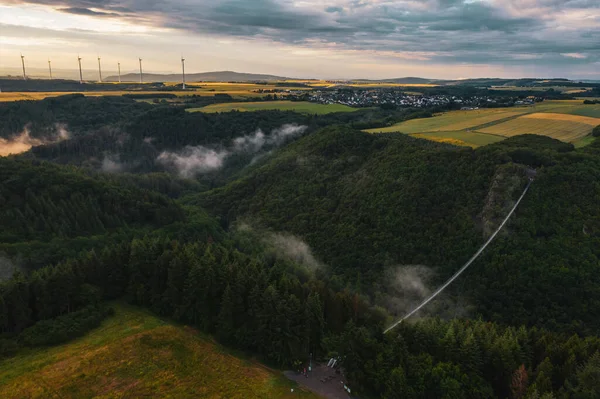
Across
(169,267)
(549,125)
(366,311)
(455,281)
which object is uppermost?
(549,125)

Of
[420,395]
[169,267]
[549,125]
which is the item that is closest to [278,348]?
[420,395]

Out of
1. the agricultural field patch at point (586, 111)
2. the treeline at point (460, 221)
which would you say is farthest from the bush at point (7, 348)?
the agricultural field patch at point (586, 111)

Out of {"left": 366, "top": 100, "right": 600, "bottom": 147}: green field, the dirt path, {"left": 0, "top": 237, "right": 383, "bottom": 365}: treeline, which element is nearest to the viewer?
the dirt path

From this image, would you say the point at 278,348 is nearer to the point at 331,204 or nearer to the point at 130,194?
the point at 331,204

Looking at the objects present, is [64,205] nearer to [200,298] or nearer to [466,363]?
[200,298]

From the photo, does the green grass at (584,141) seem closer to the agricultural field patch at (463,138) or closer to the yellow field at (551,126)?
the yellow field at (551,126)

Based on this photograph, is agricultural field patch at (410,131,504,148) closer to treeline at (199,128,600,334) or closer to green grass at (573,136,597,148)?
treeline at (199,128,600,334)

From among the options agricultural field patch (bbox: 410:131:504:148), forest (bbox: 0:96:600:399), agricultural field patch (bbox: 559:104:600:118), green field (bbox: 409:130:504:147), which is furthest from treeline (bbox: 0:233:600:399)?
agricultural field patch (bbox: 559:104:600:118)
